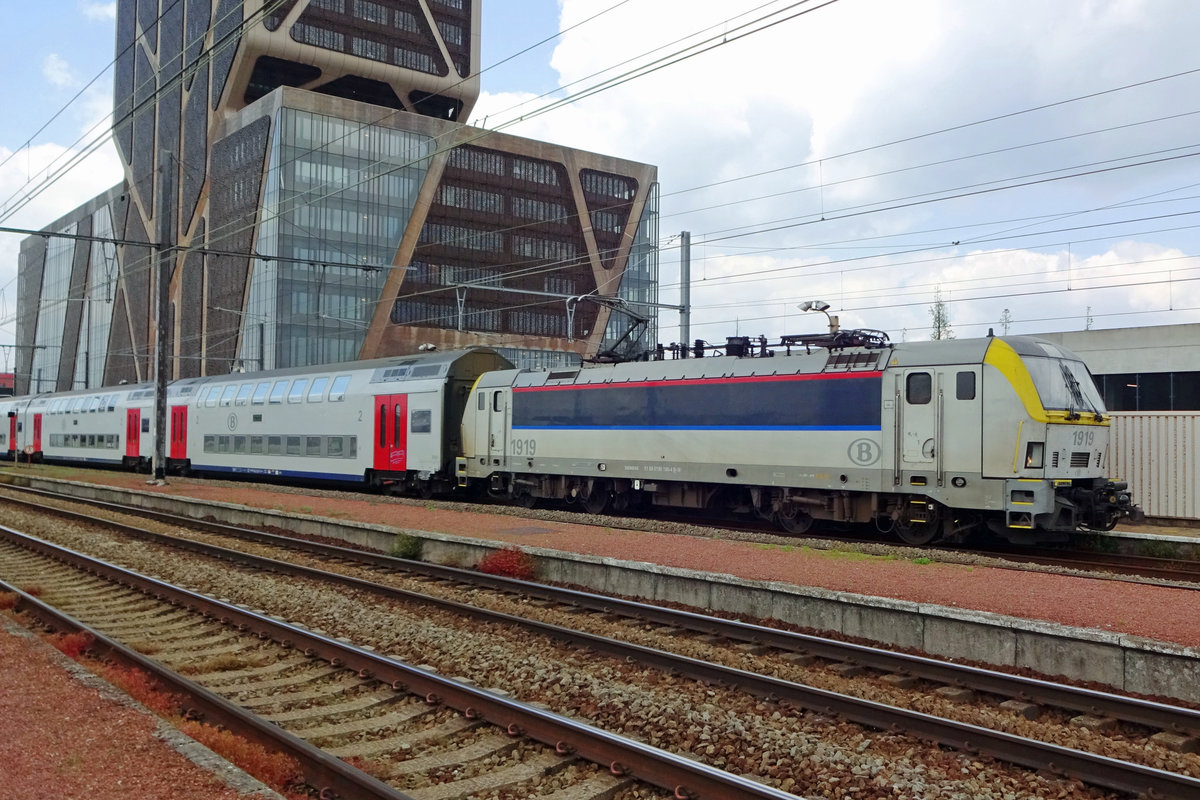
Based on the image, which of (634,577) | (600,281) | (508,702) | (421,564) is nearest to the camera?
(508,702)

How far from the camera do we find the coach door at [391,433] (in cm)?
2711

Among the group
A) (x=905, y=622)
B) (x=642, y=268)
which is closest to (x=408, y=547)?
(x=905, y=622)

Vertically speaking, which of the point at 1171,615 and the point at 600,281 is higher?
the point at 600,281

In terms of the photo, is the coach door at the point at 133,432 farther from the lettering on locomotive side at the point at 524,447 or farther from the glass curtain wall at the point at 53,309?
the glass curtain wall at the point at 53,309

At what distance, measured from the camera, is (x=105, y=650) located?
380 inches

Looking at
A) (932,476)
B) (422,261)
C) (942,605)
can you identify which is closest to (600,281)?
(422,261)

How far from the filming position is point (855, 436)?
1714cm

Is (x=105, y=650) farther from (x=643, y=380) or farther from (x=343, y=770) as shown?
(x=643, y=380)

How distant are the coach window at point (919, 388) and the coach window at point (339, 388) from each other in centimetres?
1847

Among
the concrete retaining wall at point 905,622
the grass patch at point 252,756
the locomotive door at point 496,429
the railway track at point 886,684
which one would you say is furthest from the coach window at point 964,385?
the grass patch at point 252,756

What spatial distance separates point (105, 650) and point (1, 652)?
0.95 m

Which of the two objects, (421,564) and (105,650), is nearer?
(105,650)

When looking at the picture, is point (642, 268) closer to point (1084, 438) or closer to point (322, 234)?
point (322, 234)

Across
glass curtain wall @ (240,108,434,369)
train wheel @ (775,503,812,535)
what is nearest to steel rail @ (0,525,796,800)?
train wheel @ (775,503,812,535)
